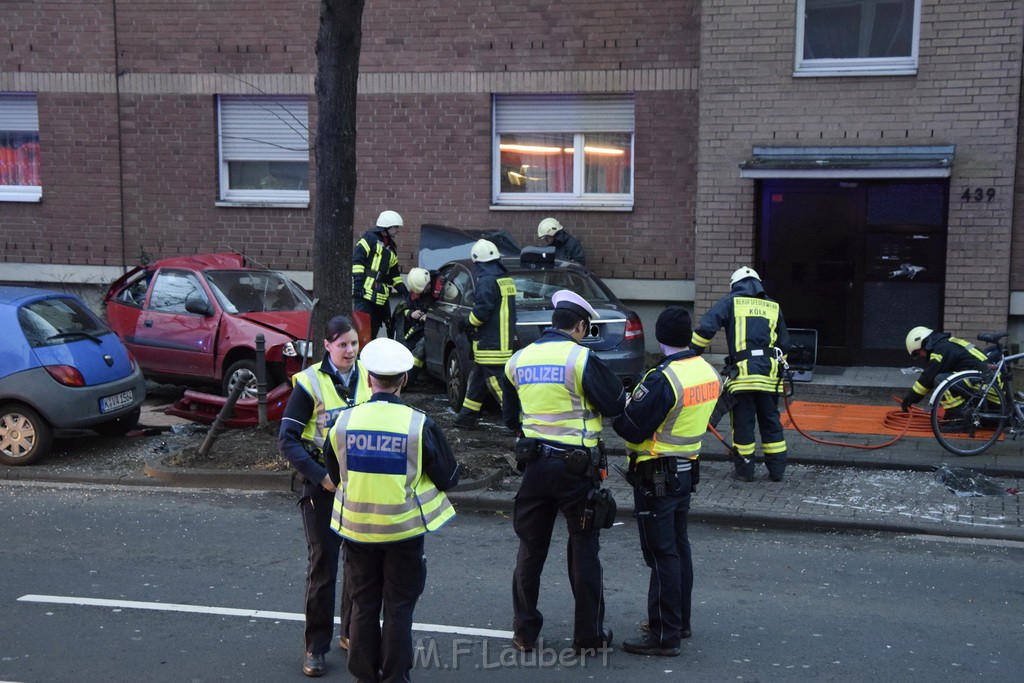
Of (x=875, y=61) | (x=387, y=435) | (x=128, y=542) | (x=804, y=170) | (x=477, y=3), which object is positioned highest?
(x=477, y=3)

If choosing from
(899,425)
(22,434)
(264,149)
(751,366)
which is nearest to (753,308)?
(751,366)

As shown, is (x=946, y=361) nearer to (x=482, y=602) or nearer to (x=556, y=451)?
(x=482, y=602)

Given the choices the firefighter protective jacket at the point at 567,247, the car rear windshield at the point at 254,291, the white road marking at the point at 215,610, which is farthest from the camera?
the firefighter protective jacket at the point at 567,247

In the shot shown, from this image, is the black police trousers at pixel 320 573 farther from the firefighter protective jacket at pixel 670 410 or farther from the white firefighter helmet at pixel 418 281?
the white firefighter helmet at pixel 418 281

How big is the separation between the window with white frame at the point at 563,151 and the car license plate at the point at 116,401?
6.08 m

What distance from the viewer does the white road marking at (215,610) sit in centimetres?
606

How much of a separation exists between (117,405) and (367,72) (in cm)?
650

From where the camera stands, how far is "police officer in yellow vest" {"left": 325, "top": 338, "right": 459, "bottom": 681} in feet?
15.7

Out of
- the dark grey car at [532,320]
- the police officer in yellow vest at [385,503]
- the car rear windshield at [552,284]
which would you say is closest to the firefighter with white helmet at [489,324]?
the dark grey car at [532,320]

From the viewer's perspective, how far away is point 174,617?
6234mm

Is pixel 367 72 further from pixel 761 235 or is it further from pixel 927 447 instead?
pixel 927 447

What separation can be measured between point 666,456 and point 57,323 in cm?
663

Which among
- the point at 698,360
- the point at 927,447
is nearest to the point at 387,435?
the point at 698,360

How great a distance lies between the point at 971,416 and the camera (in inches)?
391
